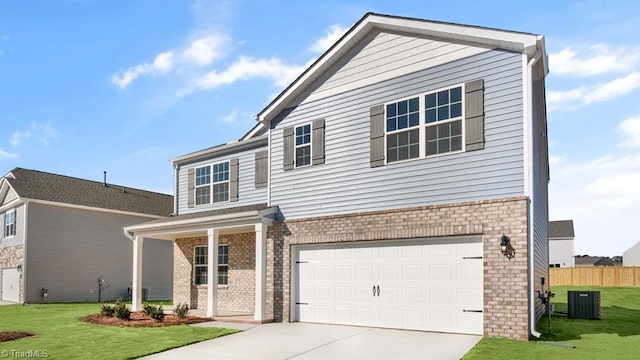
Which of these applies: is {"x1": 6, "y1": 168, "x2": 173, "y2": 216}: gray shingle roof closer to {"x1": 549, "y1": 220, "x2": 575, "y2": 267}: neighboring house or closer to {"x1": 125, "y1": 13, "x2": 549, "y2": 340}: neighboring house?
{"x1": 125, "y1": 13, "x2": 549, "y2": 340}: neighboring house

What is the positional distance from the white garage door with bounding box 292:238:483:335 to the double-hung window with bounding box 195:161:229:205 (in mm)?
5284

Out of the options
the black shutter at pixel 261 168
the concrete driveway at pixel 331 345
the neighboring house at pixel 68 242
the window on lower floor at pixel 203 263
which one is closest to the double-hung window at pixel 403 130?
the concrete driveway at pixel 331 345

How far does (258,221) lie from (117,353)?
5651mm

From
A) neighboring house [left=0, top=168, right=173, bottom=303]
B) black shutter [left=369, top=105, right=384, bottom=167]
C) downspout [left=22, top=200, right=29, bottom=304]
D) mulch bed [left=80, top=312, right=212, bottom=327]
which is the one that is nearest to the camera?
black shutter [left=369, top=105, right=384, bottom=167]

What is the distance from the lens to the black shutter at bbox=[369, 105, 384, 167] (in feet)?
42.4

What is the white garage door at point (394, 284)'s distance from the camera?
442 inches

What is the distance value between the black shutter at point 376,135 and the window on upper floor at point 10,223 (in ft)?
77.1

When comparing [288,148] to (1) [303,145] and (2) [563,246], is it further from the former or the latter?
(2) [563,246]

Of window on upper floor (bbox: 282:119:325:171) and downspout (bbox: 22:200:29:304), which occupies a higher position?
window on upper floor (bbox: 282:119:325:171)

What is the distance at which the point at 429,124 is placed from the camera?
12.1 m

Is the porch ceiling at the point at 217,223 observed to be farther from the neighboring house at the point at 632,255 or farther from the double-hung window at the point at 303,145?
the neighboring house at the point at 632,255

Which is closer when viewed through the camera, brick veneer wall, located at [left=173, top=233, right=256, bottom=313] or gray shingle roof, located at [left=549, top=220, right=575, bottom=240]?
brick veneer wall, located at [left=173, top=233, right=256, bottom=313]

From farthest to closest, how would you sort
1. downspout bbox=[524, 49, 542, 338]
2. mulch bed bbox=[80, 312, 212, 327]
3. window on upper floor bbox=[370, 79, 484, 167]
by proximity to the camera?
A: mulch bed bbox=[80, 312, 212, 327] < window on upper floor bbox=[370, 79, 484, 167] < downspout bbox=[524, 49, 542, 338]

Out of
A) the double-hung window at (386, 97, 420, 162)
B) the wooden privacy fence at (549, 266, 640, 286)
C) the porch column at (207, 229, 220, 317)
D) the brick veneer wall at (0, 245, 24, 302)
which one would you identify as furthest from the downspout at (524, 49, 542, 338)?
the wooden privacy fence at (549, 266, 640, 286)
